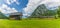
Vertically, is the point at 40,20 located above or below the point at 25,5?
below

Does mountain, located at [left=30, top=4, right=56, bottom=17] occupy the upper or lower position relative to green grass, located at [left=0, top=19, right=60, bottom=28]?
upper

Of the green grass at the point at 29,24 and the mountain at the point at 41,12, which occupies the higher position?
the mountain at the point at 41,12

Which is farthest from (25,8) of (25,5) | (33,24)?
(33,24)

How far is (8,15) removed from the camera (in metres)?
1.95

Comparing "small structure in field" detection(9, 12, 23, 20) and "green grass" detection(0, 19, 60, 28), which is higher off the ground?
"small structure in field" detection(9, 12, 23, 20)

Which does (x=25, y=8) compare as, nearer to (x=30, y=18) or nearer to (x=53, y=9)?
(x=30, y=18)

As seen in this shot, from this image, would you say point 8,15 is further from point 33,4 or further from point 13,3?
point 33,4

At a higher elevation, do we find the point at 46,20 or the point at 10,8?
the point at 10,8

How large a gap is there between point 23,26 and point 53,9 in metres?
0.30

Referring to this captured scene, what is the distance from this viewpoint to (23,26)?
1.94 meters

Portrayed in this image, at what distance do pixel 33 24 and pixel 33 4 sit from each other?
18 centimetres

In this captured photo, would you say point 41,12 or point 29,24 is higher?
point 41,12

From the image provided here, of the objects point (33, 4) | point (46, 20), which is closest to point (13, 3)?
point (33, 4)

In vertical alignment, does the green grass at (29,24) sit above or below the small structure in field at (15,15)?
below
